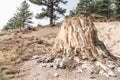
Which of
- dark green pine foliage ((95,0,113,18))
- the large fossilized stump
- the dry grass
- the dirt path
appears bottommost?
the dirt path

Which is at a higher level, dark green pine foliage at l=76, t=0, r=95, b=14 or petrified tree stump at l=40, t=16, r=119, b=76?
dark green pine foliage at l=76, t=0, r=95, b=14

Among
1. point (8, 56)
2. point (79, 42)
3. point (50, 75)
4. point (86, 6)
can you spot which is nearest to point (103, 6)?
point (86, 6)

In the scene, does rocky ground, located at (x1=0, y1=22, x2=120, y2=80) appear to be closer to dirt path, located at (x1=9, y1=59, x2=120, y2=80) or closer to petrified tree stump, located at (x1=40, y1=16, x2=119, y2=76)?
dirt path, located at (x1=9, y1=59, x2=120, y2=80)

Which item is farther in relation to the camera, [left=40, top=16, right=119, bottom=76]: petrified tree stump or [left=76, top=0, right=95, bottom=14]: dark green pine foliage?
[left=76, top=0, right=95, bottom=14]: dark green pine foliage

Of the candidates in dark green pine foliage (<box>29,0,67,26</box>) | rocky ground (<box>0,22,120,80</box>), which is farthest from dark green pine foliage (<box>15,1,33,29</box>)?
rocky ground (<box>0,22,120,80</box>)

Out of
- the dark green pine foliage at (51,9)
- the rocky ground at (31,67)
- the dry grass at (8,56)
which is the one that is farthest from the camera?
the dark green pine foliage at (51,9)

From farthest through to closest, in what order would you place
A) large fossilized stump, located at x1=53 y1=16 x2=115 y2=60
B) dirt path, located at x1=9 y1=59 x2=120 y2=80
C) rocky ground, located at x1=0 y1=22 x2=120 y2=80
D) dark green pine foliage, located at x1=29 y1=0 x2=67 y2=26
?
dark green pine foliage, located at x1=29 y1=0 x2=67 y2=26
large fossilized stump, located at x1=53 y1=16 x2=115 y2=60
rocky ground, located at x1=0 y1=22 x2=120 y2=80
dirt path, located at x1=9 y1=59 x2=120 y2=80

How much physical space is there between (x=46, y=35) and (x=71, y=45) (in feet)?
55.9

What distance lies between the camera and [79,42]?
19.0 meters

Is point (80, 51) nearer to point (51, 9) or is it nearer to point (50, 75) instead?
point (50, 75)

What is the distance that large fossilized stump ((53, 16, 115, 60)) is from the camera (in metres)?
18.7

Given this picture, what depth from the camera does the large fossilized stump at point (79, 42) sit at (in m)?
18.7

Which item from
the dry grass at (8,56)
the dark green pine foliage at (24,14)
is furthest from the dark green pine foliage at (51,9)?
the dry grass at (8,56)

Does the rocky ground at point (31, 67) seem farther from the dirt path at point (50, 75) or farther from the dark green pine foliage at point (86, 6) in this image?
the dark green pine foliage at point (86, 6)
